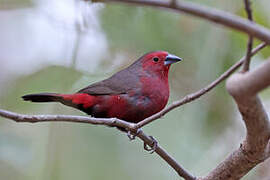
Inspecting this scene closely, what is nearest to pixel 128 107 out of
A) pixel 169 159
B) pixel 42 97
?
pixel 42 97

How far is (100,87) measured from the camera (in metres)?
3.87

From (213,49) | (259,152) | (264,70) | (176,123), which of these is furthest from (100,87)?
(264,70)

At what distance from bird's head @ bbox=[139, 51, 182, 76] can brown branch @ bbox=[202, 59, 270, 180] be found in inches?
62.0

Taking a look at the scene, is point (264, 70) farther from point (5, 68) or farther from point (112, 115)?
point (5, 68)

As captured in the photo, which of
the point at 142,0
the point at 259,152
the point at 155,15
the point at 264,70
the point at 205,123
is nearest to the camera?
the point at 142,0

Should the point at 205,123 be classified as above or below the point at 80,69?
below

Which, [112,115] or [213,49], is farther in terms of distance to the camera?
[213,49]

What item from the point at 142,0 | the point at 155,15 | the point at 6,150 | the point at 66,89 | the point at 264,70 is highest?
the point at 142,0

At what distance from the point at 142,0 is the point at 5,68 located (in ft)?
14.1

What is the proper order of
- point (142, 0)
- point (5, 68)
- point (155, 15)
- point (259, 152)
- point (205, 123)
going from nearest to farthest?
1. point (142, 0)
2. point (259, 152)
3. point (205, 123)
4. point (155, 15)
5. point (5, 68)

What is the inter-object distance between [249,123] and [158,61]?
2281 millimetres

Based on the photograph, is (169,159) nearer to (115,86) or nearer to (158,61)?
(115,86)

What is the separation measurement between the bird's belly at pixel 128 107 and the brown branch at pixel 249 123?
991 mm

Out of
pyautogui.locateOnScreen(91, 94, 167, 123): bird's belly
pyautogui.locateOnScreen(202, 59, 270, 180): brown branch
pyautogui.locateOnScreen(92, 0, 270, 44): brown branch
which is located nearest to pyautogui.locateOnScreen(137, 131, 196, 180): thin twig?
pyautogui.locateOnScreen(202, 59, 270, 180): brown branch
